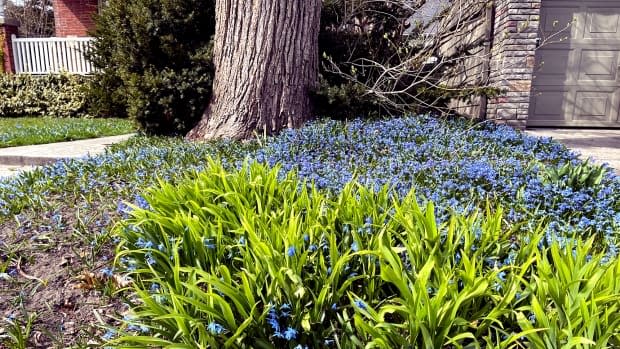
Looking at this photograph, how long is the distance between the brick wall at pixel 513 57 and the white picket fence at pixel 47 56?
10864 millimetres

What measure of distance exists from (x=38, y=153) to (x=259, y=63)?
3.34 meters

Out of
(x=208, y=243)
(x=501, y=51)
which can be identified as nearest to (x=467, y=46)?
(x=501, y=51)

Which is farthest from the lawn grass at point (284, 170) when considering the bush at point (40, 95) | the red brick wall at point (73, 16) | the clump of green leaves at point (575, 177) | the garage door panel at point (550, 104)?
the red brick wall at point (73, 16)

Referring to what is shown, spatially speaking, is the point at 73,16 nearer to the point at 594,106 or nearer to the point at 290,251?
the point at 594,106

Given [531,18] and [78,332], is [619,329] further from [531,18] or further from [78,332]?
[531,18]

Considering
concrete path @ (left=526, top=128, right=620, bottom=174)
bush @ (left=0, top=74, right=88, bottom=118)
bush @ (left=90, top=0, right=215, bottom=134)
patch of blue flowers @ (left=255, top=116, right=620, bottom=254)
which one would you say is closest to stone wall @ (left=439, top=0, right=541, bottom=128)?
concrete path @ (left=526, top=128, right=620, bottom=174)

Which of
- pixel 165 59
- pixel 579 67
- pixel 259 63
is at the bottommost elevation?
pixel 259 63

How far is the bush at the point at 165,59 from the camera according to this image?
5.24 meters

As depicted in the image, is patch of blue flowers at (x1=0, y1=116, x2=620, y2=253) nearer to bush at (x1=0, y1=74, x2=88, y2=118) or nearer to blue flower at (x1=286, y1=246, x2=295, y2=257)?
blue flower at (x1=286, y1=246, x2=295, y2=257)

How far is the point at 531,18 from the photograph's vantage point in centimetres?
635

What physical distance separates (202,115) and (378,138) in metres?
2.41

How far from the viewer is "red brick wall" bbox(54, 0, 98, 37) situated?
14375 mm

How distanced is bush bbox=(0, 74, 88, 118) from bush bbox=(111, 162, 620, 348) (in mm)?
11155

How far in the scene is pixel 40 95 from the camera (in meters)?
11.4
